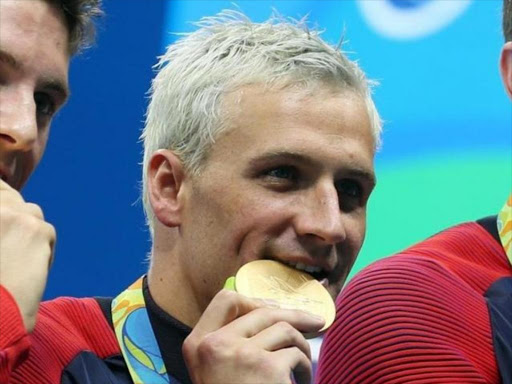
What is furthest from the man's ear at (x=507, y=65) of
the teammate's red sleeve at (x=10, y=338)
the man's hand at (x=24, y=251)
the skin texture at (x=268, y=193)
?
the teammate's red sleeve at (x=10, y=338)

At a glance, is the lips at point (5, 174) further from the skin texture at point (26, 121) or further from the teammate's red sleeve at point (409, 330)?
the teammate's red sleeve at point (409, 330)

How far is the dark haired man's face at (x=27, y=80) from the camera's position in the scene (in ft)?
6.56

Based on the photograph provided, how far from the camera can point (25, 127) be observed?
A: 2.00 metres

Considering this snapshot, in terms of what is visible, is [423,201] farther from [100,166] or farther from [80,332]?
[80,332]

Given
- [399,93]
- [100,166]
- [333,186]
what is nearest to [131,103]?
[100,166]

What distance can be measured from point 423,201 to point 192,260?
4.23ft

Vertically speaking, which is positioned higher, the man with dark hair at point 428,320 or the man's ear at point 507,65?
the man's ear at point 507,65

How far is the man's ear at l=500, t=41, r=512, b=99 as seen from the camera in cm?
279

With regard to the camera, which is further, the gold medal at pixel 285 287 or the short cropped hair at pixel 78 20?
the short cropped hair at pixel 78 20

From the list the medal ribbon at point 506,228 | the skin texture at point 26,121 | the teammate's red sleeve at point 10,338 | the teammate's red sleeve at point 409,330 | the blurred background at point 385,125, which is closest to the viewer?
the teammate's red sleeve at point 10,338

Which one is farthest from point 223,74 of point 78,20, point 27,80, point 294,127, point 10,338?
point 10,338

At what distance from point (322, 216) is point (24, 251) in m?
0.56

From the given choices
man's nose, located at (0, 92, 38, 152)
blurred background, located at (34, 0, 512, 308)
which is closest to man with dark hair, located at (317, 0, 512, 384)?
blurred background, located at (34, 0, 512, 308)

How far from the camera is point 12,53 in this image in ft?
6.68
